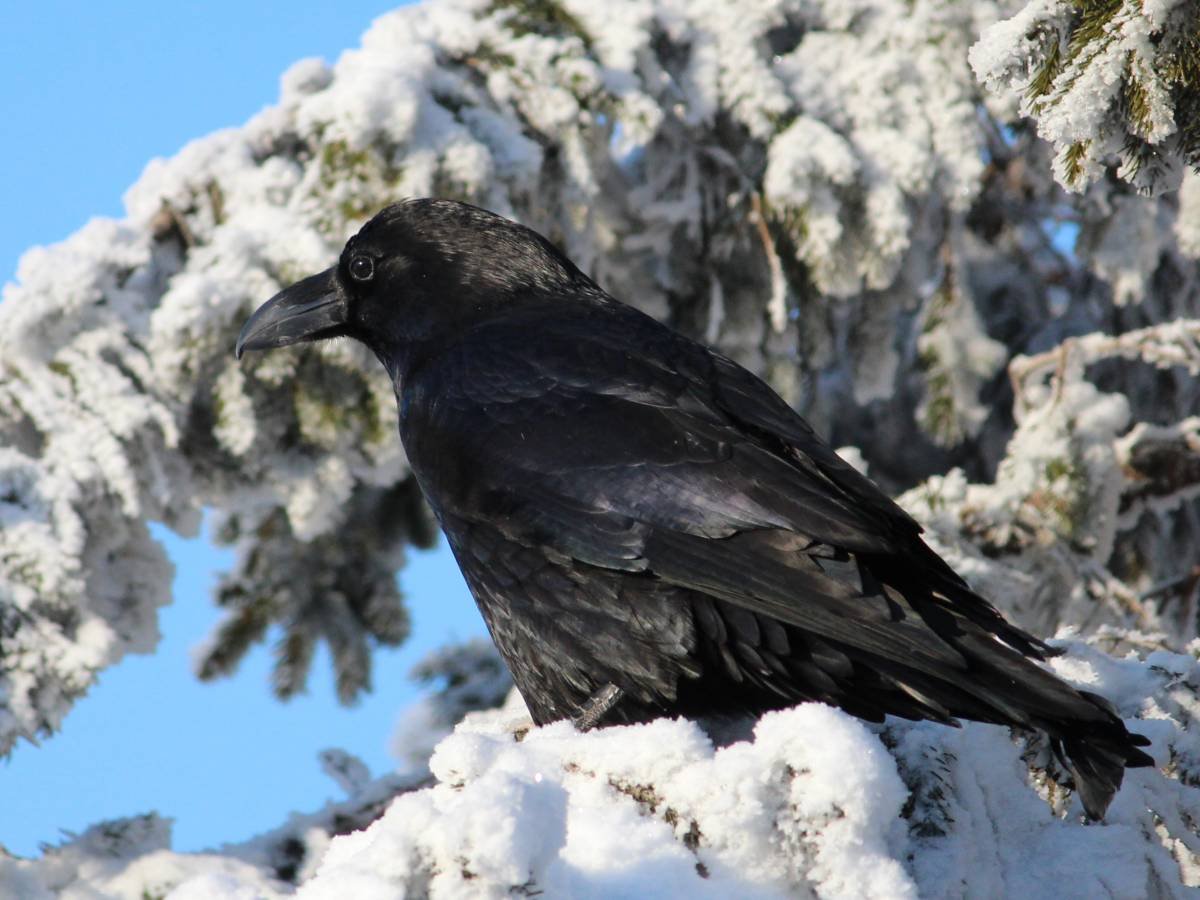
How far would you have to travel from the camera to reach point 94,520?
16.2ft

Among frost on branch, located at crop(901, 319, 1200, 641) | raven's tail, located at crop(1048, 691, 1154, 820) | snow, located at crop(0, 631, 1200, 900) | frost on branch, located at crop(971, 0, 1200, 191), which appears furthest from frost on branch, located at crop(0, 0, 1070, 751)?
raven's tail, located at crop(1048, 691, 1154, 820)

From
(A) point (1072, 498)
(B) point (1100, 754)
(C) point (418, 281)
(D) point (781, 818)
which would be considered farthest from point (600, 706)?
(A) point (1072, 498)

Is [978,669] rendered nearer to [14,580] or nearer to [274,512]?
[14,580]

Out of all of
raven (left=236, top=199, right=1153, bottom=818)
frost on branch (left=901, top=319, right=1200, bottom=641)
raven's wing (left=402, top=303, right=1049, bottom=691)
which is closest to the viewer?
raven (left=236, top=199, right=1153, bottom=818)

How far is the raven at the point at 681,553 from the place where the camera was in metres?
2.65

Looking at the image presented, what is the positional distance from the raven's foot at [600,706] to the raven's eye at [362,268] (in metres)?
1.64

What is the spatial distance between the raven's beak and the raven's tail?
2528mm

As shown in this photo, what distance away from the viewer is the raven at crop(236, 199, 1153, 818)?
8.69 ft

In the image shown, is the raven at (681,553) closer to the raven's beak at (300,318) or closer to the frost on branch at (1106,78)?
the raven's beak at (300,318)

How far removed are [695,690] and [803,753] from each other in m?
0.83

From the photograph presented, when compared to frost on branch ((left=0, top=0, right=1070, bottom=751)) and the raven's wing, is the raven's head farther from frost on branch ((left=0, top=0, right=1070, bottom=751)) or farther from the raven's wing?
frost on branch ((left=0, top=0, right=1070, bottom=751))

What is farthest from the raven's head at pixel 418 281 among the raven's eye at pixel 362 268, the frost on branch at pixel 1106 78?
the frost on branch at pixel 1106 78

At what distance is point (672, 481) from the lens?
3045 millimetres

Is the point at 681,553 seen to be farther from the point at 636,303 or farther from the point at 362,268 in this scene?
the point at 636,303
